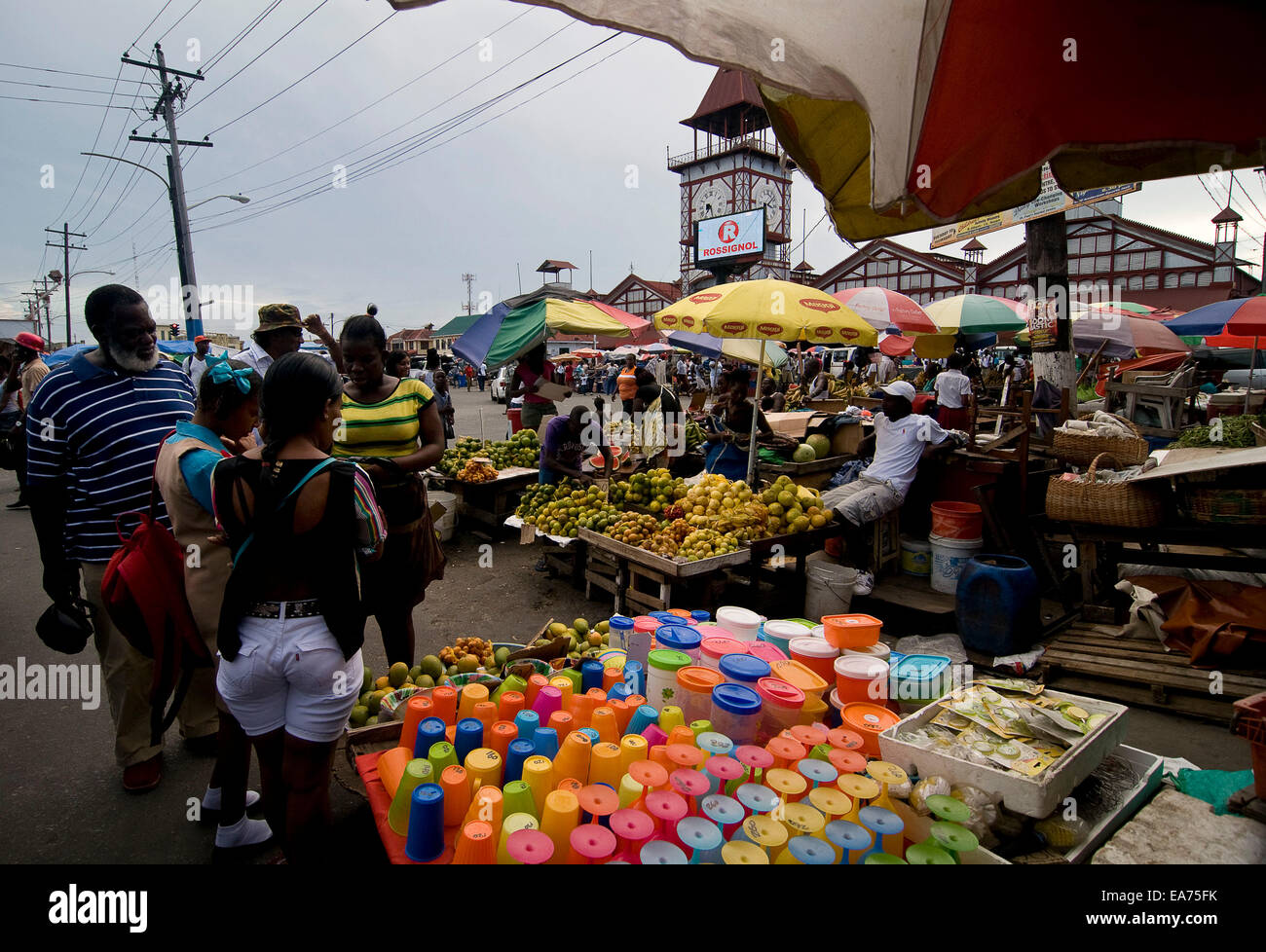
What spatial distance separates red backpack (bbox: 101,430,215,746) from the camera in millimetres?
2654

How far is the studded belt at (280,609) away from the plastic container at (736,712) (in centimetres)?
144

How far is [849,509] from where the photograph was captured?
589 cm

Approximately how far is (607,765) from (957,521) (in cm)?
471

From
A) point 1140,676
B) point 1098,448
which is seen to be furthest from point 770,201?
point 1140,676

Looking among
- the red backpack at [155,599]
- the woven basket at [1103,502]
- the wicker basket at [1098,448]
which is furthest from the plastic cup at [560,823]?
the wicker basket at [1098,448]

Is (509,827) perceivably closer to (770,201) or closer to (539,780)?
(539,780)

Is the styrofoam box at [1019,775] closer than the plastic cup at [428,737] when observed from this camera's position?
Yes

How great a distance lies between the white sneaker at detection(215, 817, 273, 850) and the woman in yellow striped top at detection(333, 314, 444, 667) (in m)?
1.06

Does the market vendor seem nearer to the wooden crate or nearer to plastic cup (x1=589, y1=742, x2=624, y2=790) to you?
the wooden crate

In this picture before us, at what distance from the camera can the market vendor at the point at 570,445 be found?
275 inches

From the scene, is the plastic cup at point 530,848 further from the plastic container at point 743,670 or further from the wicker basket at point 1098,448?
the wicker basket at point 1098,448

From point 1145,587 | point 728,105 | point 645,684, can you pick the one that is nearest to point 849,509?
point 1145,587

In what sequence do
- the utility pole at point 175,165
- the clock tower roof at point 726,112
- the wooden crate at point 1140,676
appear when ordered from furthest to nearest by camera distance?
the clock tower roof at point 726,112, the utility pole at point 175,165, the wooden crate at point 1140,676
